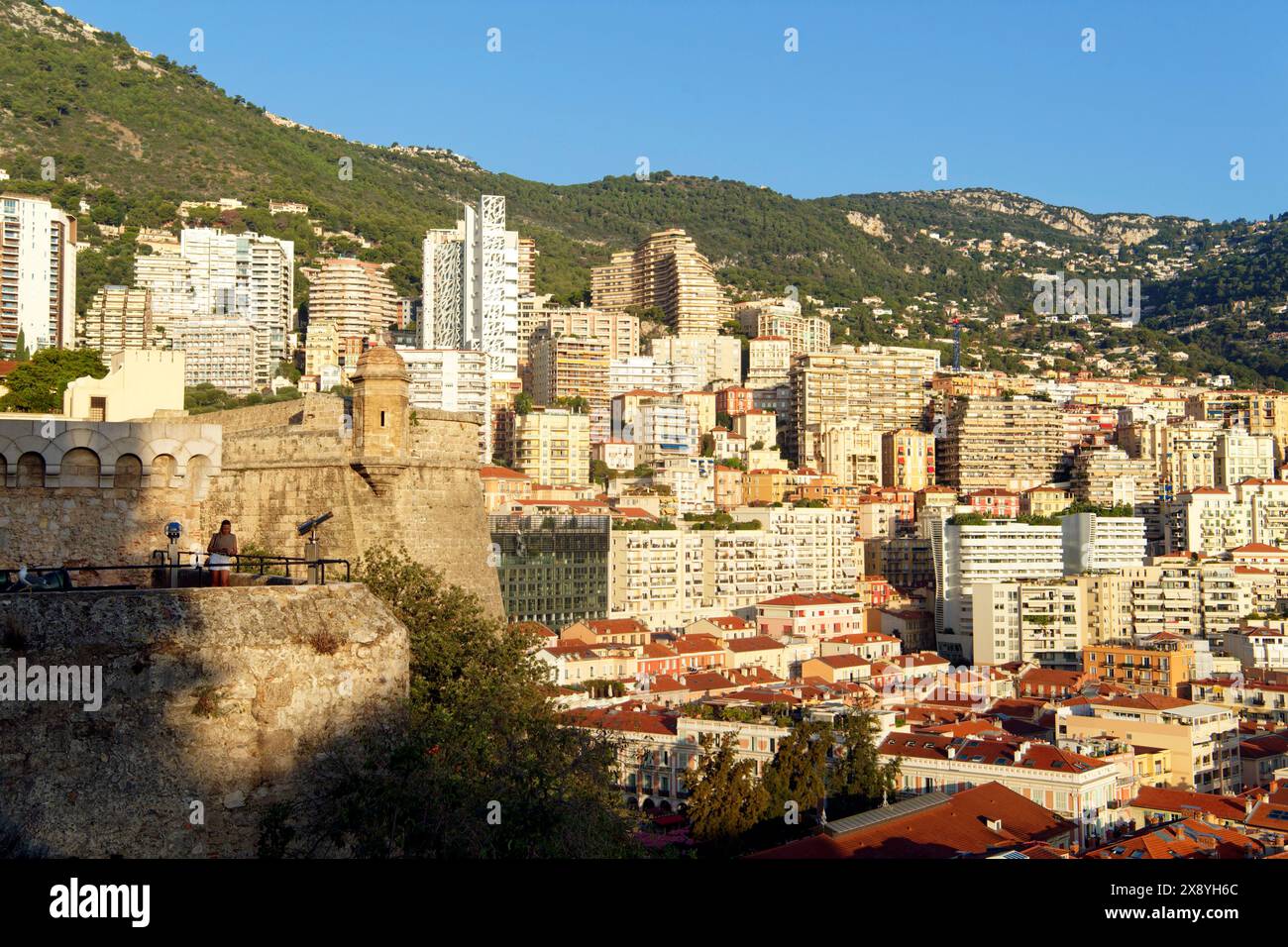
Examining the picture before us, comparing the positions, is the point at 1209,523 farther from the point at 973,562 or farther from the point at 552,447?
the point at 552,447

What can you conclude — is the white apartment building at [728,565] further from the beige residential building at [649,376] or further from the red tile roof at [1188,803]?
the red tile roof at [1188,803]

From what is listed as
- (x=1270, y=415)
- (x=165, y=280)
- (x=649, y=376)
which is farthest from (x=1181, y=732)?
(x=165, y=280)

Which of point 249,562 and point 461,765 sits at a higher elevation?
point 249,562

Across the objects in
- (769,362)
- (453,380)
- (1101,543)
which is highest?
(769,362)

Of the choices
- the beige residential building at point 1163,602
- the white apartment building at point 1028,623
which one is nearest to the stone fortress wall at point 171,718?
the white apartment building at point 1028,623

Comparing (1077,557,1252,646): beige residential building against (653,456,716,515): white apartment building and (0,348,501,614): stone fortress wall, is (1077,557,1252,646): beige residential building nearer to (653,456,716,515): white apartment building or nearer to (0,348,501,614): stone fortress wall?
(653,456,716,515): white apartment building

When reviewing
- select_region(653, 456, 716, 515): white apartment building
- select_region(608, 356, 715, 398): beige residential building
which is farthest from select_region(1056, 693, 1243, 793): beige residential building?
select_region(608, 356, 715, 398): beige residential building
